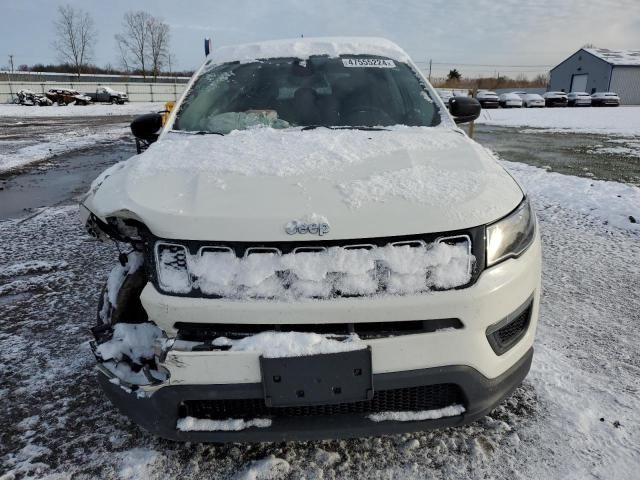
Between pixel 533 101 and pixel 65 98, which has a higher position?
pixel 533 101

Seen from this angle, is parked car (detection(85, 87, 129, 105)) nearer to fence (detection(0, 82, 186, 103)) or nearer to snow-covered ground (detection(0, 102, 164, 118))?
fence (detection(0, 82, 186, 103))

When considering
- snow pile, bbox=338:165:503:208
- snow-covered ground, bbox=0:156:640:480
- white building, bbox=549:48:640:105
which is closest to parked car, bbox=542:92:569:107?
white building, bbox=549:48:640:105

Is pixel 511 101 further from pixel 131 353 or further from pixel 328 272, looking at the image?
pixel 131 353

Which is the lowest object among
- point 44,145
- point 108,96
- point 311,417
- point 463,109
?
point 44,145

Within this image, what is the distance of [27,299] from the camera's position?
137 inches

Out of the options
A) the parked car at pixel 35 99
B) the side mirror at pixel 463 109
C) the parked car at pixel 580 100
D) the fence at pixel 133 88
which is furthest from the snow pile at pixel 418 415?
the fence at pixel 133 88

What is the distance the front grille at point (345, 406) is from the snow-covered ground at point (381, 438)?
13.4 inches

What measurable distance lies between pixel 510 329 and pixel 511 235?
1.18 feet

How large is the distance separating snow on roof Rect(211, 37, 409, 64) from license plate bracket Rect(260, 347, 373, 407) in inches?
97.2

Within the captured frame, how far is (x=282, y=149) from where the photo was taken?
229 centimetres

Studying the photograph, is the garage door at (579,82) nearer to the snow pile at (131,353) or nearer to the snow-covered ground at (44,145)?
the snow-covered ground at (44,145)

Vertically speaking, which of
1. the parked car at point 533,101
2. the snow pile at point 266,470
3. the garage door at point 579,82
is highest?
the garage door at point 579,82

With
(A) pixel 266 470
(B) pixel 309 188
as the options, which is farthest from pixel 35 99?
(A) pixel 266 470

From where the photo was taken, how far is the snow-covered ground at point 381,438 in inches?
73.9
